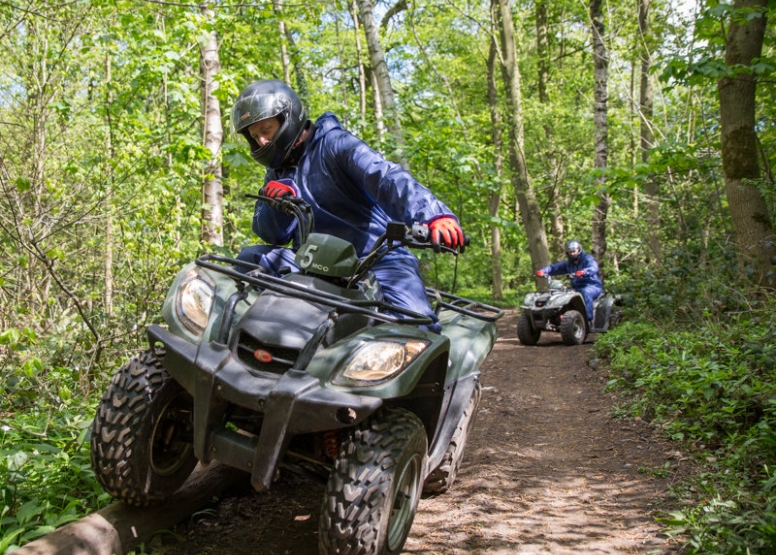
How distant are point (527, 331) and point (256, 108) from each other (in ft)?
26.8

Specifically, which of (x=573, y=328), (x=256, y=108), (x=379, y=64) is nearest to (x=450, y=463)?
(x=256, y=108)

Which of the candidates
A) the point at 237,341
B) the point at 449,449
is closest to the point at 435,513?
the point at 449,449

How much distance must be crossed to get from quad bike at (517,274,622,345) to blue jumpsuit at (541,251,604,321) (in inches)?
12.5

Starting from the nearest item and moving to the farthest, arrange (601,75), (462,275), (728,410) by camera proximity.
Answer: (728,410)
(601,75)
(462,275)

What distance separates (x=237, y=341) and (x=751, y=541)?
2.22m

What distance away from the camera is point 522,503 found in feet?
11.6

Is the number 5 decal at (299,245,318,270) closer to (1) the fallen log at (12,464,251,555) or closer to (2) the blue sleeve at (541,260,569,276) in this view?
(1) the fallen log at (12,464,251,555)

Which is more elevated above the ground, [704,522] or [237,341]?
[237,341]

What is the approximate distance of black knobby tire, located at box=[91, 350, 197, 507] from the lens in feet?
8.48

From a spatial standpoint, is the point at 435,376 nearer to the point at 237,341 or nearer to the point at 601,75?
the point at 237,341

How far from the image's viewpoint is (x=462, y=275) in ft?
91.9

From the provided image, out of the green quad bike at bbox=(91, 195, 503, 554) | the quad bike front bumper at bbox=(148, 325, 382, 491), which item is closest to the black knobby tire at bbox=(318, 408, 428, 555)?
the green quad bike at bbox=(91, 195, 503, 554)

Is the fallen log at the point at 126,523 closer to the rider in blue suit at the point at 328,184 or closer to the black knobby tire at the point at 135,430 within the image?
the black knobby tire at the point at 135,430

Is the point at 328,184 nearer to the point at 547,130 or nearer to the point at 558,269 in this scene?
the point at 558,269
